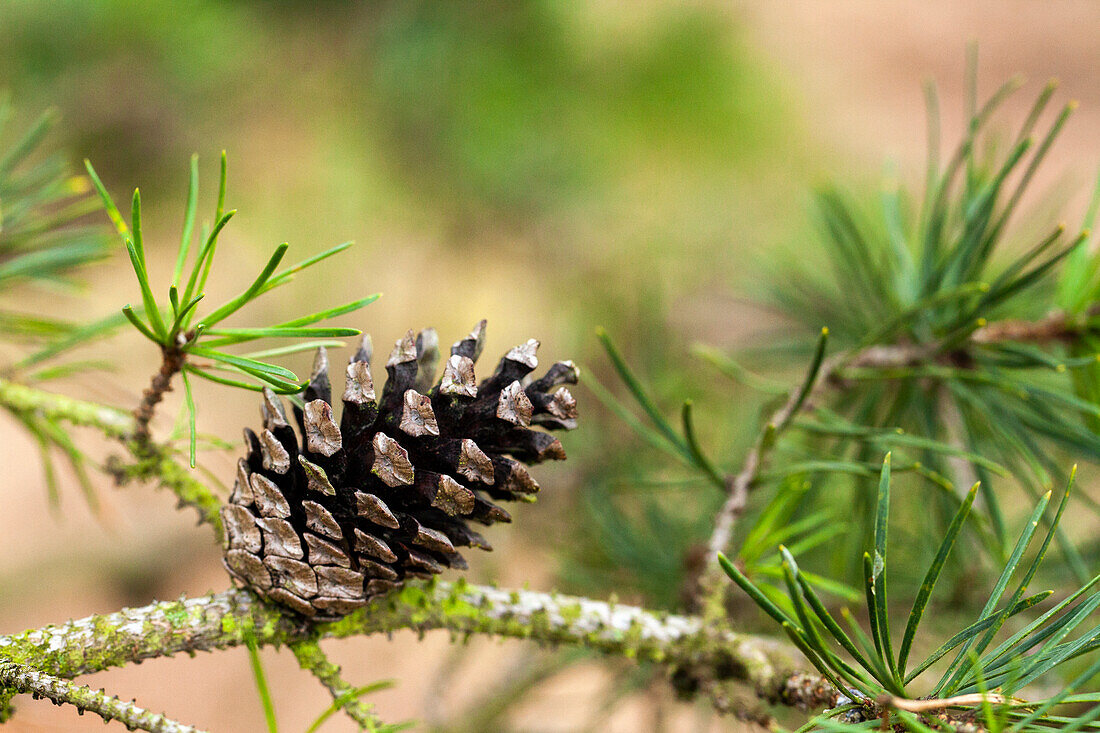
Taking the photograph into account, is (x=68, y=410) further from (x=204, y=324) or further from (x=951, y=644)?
(x=951, y=644)

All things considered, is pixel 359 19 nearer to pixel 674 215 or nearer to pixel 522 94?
pixel 522 94

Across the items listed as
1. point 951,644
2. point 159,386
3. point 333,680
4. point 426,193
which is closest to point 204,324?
point 159,386

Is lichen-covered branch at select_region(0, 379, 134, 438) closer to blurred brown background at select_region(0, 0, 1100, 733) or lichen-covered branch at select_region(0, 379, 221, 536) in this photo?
lichen-covered branch at select_region(0, 379, 221, 536)

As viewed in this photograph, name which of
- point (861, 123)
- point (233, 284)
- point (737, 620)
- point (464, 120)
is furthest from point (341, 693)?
point (861, 123)

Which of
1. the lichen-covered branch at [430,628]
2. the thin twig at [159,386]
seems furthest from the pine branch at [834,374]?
the thin twig at [159,386]

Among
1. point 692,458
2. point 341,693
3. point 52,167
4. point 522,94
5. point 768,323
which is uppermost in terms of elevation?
point 522,94

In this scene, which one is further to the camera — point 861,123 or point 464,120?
point 861,123

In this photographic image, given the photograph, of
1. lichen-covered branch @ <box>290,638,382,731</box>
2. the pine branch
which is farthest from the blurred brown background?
lichen-covered branch @ <box>290,638,382,731</box>

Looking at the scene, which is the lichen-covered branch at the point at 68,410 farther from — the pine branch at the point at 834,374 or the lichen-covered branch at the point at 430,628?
the pine branch at the point at 834,374
